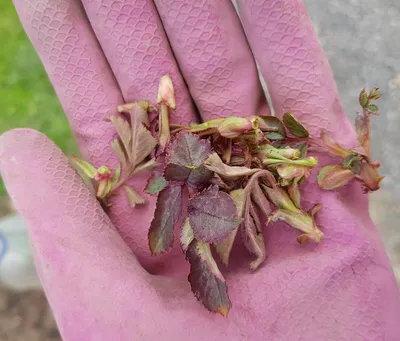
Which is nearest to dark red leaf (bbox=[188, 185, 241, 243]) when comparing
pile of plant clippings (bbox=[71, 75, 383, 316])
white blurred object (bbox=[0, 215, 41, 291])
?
pile of plant clippings (bbox=[71, 75, 383, 316])

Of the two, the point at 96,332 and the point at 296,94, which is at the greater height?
the point at 296,94

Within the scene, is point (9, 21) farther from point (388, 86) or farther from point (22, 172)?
point (388, 86)

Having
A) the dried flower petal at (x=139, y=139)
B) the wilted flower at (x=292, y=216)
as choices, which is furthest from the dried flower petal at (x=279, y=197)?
the dried flower petal at (x=139, y=139)

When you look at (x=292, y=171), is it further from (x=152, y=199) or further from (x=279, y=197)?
(x=152, y=199)

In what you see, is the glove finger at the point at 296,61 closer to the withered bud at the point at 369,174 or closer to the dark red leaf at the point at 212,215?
the withered bud at the point at 369,174

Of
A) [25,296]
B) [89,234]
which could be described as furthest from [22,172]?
[25,296]

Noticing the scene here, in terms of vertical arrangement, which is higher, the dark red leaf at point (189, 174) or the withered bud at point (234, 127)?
the withered bud at point (234, 127)

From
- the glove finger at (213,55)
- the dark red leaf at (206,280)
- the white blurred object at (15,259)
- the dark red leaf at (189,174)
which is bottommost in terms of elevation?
the white blurred object at (15,259)

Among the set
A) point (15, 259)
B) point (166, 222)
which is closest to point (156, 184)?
Result: point (166, 222)

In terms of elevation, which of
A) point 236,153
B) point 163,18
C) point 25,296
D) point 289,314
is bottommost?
point 25,296
